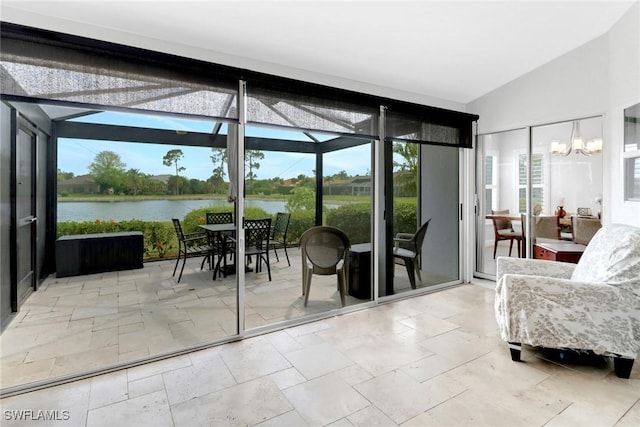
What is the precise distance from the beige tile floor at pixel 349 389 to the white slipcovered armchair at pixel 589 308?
21 centimetres

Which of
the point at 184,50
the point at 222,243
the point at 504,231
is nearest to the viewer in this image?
the point at 184,50

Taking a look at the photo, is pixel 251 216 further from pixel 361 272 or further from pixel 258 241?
pixel 361 272

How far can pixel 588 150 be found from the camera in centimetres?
367

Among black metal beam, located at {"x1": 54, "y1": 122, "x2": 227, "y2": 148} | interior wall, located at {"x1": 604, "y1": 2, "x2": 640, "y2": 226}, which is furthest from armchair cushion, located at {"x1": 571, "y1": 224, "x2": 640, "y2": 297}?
black metal beam, located at {"x1": 54, "y1": 122, "x2": 227, "y2": 148}

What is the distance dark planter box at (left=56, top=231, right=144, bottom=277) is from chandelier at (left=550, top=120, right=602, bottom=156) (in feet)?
19.0

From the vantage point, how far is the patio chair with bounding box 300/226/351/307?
11.6ft

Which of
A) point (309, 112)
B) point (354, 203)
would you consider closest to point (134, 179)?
point (309, 112)

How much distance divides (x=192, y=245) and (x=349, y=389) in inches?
123

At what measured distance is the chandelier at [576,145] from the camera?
3.59m

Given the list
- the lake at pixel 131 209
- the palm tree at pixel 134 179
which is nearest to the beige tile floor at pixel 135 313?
the lake at pixel 131 209

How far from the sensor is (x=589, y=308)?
2.27 metres

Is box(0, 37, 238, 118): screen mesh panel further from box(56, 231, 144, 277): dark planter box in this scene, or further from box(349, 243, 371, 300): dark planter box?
box(56, 231, 144, 277): dark planter box

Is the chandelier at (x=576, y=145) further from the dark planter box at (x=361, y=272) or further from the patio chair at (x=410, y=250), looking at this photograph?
the dark planter box at (x=361, y=272)

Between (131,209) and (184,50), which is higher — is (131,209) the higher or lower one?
the lower one
